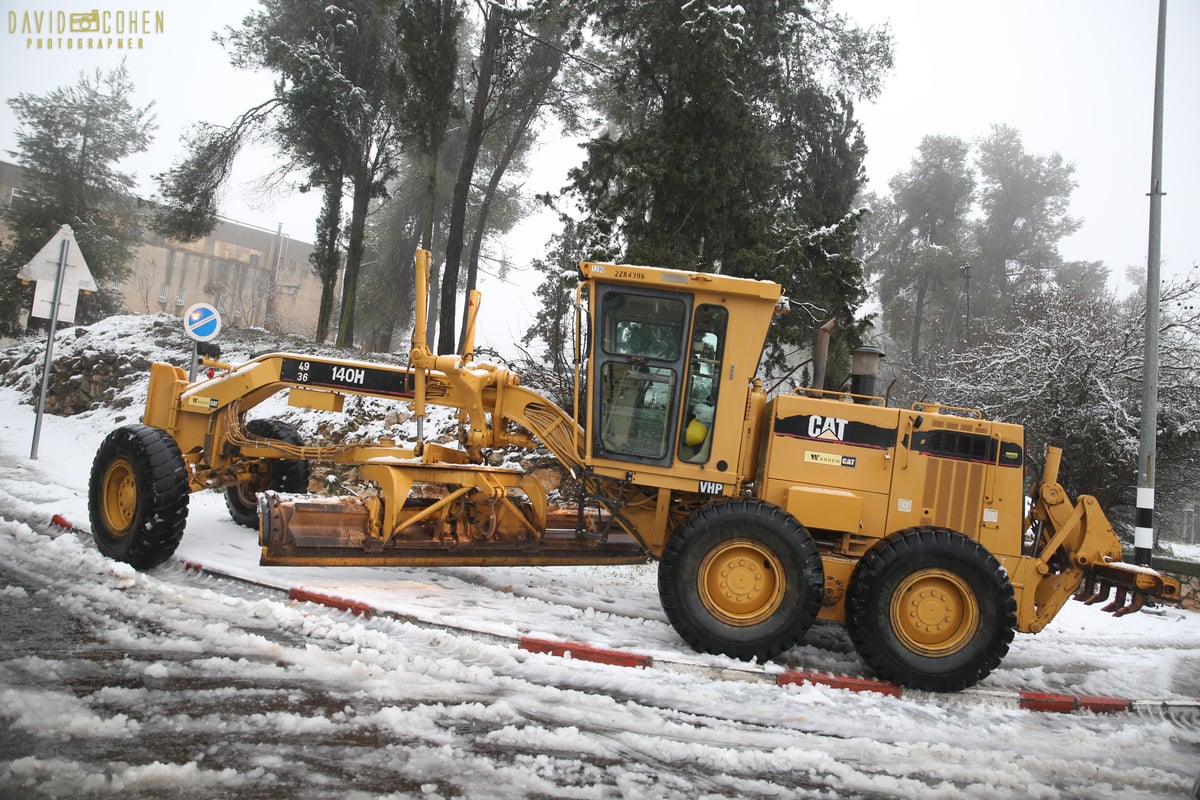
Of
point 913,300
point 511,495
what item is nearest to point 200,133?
point 511,495

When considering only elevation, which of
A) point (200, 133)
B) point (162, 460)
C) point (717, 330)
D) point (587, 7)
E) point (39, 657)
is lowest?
point (39, 657)

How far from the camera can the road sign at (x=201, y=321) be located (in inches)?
391

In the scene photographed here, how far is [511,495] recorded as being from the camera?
704 centimetres

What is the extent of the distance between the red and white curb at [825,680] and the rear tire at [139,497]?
188cm

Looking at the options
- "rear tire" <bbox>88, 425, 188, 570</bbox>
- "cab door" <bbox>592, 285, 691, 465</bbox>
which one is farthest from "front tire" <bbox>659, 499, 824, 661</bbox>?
"rear tire" <bbox>88, 425, 188, 570</bbox>

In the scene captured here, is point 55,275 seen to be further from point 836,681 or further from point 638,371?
point 836,681

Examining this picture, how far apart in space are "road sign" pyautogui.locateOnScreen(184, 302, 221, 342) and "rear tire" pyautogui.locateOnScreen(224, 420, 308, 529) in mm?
2302

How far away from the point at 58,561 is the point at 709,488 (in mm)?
5275

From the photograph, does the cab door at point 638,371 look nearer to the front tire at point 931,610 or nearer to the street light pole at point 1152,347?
the front tire at point 931,610

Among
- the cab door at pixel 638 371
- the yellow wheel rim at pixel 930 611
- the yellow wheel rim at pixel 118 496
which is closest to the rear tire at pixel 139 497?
the yellow wheel rim at pixel 118 496

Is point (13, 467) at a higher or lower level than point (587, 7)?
lower

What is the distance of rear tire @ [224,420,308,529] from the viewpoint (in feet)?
27.3

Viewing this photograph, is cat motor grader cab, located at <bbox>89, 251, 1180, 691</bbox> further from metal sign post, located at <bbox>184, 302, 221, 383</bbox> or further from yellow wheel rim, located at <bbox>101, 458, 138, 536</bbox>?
metal sign post, located at <bbox>184, 302, 221, 383</bbox>

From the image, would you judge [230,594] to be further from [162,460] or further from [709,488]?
[709,488]
